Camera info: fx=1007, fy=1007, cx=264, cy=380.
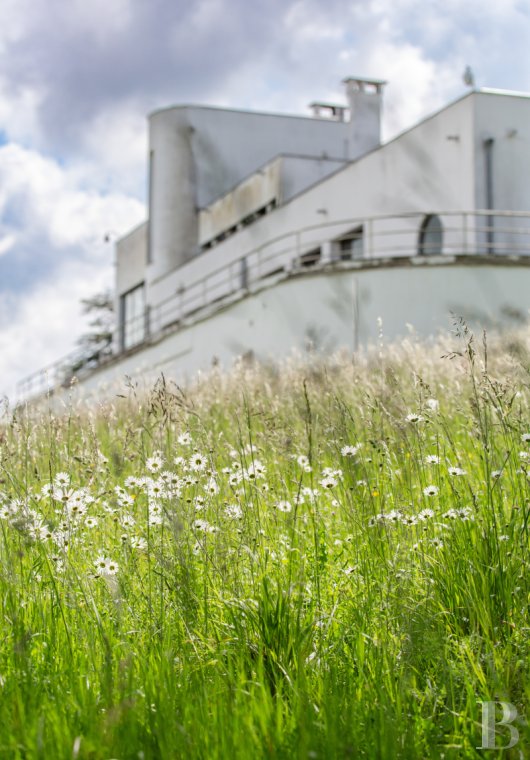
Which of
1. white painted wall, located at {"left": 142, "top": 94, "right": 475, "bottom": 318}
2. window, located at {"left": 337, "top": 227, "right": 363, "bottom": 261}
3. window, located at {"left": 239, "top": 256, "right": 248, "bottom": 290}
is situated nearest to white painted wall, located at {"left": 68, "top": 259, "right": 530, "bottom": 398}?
white painted wall, located at {"left": 142, "top": 94, "right": 475, "bottom": 318}

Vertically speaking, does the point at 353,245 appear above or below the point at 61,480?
above

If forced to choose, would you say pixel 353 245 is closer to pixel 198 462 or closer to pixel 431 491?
pixel 198 462

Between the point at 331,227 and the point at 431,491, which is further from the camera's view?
the point at 331,227

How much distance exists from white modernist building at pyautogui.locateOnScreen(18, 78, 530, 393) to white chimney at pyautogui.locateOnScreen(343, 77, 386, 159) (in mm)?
45

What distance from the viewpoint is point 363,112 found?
32.0m

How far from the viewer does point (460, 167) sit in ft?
67.9

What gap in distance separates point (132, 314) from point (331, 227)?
58.5ft

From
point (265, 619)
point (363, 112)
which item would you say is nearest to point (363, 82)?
point (363, 112)

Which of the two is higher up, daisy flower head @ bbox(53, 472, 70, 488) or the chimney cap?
the chimney cap

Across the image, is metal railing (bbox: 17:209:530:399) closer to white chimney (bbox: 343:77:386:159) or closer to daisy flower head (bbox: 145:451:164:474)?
white chimney (bbox: 343:77:386:159)

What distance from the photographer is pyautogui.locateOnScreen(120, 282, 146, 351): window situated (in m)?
38.5

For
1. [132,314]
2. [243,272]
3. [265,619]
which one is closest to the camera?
[265,619]

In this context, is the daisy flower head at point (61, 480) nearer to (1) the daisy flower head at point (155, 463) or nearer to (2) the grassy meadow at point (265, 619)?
(2) the grassy meadow at point (265, 619)

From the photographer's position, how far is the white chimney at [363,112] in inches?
1235
